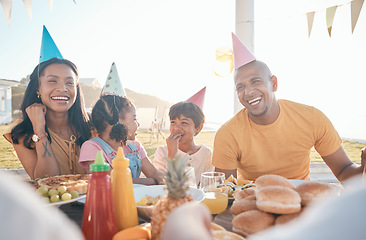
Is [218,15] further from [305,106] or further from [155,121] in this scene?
[305,106]

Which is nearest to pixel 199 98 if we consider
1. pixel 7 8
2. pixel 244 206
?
pixel 7 8

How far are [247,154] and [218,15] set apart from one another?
5679 millimetres

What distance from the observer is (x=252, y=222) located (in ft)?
2.50

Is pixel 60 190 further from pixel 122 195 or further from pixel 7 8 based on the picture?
pixel 7 8

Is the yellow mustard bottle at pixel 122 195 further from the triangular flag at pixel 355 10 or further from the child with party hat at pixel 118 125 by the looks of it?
the triangular flag at pixel 355 10

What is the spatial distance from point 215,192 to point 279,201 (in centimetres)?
39

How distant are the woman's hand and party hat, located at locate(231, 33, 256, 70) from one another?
1.59 meters

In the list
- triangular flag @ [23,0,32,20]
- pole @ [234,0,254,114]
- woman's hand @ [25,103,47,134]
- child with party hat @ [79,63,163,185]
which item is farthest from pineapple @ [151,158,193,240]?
pole @ [234,0,254,114]

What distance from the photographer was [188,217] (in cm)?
43

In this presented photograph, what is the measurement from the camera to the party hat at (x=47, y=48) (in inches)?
79.0

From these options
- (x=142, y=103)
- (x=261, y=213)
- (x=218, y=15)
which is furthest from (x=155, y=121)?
(x=261, y=213)

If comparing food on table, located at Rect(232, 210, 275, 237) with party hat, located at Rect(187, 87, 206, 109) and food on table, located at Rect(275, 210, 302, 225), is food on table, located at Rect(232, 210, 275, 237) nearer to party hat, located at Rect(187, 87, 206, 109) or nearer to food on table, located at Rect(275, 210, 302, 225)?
food on table, located at Rect(275, 210, 302, 225)

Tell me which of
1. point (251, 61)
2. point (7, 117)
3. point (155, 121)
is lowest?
point (155, 121)

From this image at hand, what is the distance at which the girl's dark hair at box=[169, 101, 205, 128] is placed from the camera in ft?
8.75
